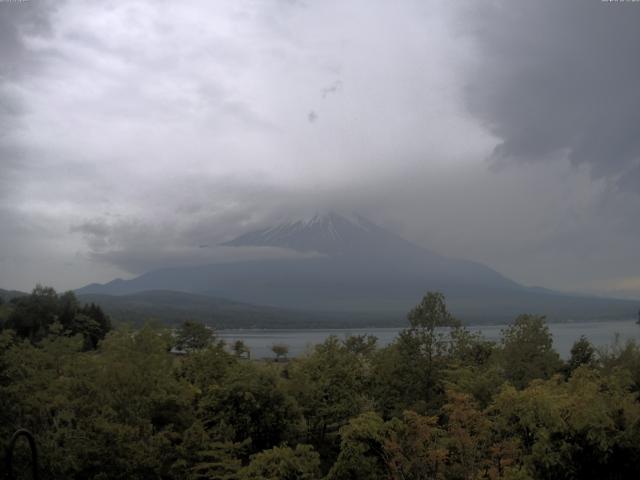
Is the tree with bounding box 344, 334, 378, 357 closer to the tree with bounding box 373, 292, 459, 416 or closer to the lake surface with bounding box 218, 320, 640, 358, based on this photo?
the lake surface with bounding box 218, 320, 640, 358

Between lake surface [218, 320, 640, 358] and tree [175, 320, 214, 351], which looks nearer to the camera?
tree [175, 320, 214, 351]

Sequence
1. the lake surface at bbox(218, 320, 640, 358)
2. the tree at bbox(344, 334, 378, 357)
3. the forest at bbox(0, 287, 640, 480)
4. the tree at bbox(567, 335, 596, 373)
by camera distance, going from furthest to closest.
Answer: the lake surface at bbox(218, 320, 640, 358), the tree at bbox(567, 335, 596, 373), the tree at bbox(344, 334, 378, 357), the forest at bbox(0, 287, 640, 480)

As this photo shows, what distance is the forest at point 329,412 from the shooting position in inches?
563

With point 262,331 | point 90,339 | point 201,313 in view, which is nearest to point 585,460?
point 90,339

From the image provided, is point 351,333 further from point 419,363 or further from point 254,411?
point 254,411

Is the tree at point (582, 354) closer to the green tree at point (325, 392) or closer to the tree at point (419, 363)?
the tree at point (419, 363)

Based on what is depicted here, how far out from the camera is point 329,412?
18.8 meters

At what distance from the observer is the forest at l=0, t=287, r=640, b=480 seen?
1431 centimetres

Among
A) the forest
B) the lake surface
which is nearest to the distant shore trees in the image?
the lake surface

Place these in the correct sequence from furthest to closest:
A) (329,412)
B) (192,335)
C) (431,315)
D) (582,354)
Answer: (192,335) < (582,354) < (431,315) < (329,412)

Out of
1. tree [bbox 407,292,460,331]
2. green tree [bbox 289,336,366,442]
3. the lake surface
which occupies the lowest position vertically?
the lake surface

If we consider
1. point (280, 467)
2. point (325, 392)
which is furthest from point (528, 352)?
point (280, 467)

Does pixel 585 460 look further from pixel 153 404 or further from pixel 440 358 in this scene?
pixel 153 404

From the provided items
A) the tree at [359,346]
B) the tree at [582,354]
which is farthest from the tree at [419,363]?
the tree at [582,354]
